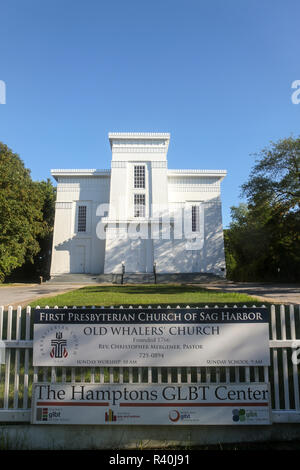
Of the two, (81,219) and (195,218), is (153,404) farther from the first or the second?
(81,219)

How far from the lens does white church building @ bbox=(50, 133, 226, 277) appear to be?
35531 millimetres

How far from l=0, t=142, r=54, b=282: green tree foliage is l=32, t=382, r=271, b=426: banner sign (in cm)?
1036

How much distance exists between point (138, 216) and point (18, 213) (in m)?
13.4

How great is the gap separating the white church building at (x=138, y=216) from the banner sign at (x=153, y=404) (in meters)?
30.5

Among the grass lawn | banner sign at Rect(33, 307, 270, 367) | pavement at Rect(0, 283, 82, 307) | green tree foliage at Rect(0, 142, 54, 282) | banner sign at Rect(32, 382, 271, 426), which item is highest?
green tree foliage at Rect(0, 142, 54, 282)

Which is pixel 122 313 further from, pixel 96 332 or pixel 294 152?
pixel 294 152

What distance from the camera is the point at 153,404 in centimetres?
420

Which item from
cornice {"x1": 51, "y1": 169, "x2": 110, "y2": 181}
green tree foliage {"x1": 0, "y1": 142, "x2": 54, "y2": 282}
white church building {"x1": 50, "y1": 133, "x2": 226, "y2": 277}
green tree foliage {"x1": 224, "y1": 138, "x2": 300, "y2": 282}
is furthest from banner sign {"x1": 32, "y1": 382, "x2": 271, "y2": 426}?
cornice {"x1": 51, "y1": 169, "x2": 110, "y2": 181}

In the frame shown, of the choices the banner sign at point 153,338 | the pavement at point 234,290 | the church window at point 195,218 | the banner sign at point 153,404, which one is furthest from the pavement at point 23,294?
the church window at point 195,218

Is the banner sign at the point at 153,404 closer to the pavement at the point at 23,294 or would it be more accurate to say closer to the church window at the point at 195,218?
the pavement at the point at 23,294

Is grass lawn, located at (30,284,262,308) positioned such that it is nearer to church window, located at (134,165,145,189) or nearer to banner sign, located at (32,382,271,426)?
banner sign, located at (32,382,271,426)

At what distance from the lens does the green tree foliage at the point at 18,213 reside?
65.7ft

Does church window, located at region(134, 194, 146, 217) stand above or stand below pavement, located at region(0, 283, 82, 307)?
above

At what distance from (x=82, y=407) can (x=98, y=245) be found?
112 ft
